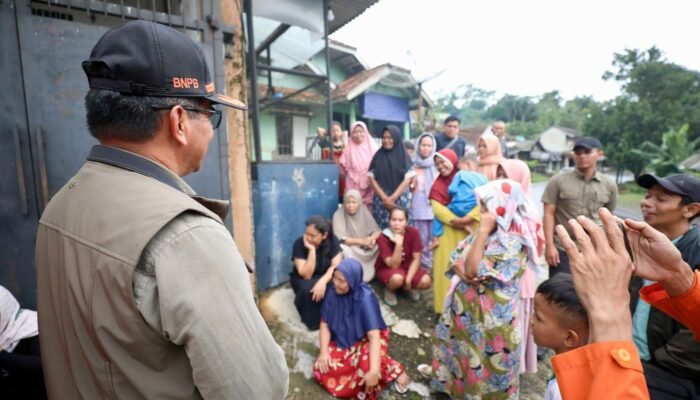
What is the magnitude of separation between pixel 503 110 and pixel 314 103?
53.0 metres

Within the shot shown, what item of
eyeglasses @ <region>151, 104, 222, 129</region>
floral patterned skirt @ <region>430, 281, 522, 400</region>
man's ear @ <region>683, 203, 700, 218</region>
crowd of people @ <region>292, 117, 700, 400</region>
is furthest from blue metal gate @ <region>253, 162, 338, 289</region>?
man's ear @ <region>683, 203, 700, 218</region>

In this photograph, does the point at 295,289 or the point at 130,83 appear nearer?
the point at 130,83

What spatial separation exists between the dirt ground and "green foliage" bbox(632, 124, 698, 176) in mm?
19280

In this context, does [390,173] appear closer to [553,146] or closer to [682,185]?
[682,185]

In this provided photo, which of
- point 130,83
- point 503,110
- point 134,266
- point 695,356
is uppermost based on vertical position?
point 503,110

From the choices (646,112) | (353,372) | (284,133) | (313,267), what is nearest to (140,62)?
(353,372)

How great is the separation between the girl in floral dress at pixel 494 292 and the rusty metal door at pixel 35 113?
257 centimetres

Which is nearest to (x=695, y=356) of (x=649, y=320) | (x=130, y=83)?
(x=649, y=320)

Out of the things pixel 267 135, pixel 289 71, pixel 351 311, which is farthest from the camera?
pixel 267 135

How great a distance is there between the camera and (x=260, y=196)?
12.5 feet

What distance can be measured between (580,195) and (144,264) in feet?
11.9

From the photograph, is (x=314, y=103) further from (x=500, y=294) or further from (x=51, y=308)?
(x=51, y=308)

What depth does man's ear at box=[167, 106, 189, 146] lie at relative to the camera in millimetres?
881

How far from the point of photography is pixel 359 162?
4730 mm
